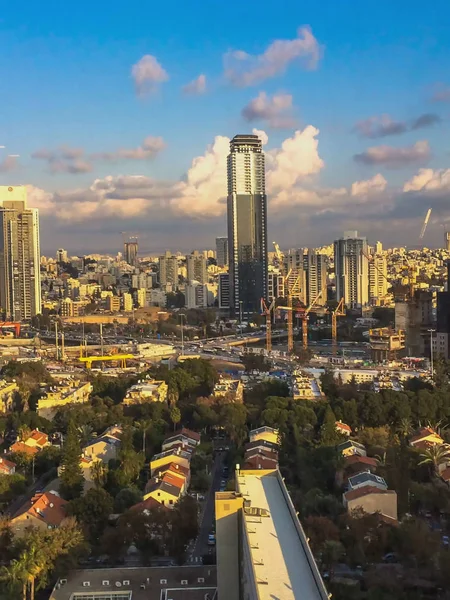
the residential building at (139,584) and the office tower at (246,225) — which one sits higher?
the office tower at (246,225)

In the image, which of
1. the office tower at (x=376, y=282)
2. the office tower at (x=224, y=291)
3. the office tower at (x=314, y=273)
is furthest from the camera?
the office tower at (x=314, y=273)

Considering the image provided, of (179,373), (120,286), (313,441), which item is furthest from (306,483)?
(120,286)

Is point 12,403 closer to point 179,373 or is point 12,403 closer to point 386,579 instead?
point 179,373

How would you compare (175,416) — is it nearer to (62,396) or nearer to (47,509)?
(62,396)

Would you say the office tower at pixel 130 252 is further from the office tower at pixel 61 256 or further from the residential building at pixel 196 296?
the residential building at pixel 196 296

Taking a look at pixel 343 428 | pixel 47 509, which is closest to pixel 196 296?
pixel 343 428

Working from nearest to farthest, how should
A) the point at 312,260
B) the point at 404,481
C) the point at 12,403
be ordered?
the point at 404,481 → the point at 12,403 → the point at 312,260

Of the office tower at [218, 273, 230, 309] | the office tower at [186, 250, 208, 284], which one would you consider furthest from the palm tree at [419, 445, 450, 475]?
the office tower at [186, 250, 208, 284]

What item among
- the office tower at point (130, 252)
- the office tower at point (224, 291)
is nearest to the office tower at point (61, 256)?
the office tower at point (130, 252)
